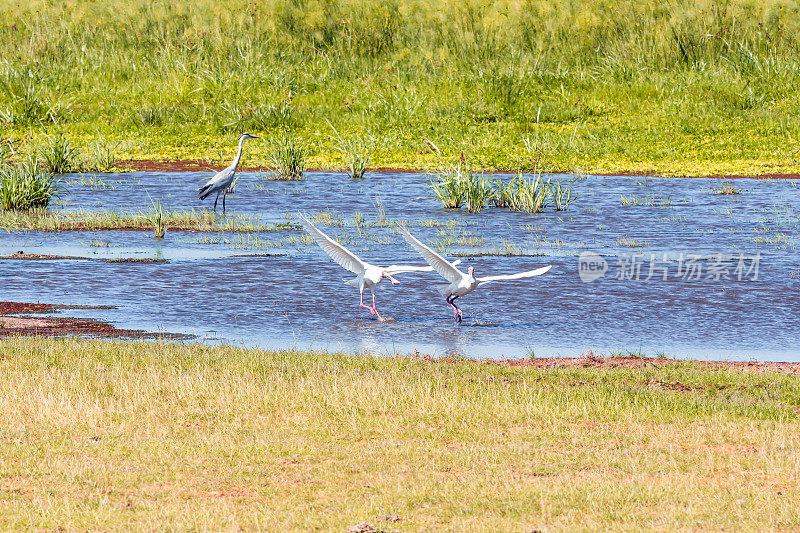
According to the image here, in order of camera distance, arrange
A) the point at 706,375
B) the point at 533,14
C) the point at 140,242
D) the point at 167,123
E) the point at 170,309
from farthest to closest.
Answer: the point at 533,14 → the point at 167,123 → the point at 140,242 → the point at 170,309 → the point at 706,375

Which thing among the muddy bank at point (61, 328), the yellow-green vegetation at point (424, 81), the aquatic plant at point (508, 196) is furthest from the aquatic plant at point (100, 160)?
the muddy bank at point (61, 328)

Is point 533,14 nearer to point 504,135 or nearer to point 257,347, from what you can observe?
point 504,135

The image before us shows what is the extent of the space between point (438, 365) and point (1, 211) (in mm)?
10518

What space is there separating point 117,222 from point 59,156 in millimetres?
6232

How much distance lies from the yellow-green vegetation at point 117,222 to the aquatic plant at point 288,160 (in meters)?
4.47

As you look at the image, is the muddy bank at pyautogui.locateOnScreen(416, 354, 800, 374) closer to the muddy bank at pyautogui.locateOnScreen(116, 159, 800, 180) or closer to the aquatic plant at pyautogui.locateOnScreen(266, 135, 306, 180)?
the aquatic plant at pyautogui.locateOnScreen(266, 135, 306, 180)

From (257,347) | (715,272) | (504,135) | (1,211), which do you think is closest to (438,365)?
(257,347)

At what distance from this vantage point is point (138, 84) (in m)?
29.2

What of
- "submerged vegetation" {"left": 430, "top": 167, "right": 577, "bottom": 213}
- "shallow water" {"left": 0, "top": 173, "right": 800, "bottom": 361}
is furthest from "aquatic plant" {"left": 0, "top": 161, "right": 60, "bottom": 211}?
"submerged vegetation" {"left": 430, "top": 167, "right": 577, "bottom": 213}

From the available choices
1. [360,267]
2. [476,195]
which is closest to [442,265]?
[360,267]

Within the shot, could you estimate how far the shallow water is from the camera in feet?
36.0

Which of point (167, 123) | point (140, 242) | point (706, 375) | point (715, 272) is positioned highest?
point (706, 375)

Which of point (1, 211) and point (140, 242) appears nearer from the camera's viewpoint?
point (140, 242)

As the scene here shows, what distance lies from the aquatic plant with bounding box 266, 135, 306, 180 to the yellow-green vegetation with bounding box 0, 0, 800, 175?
141 cm
